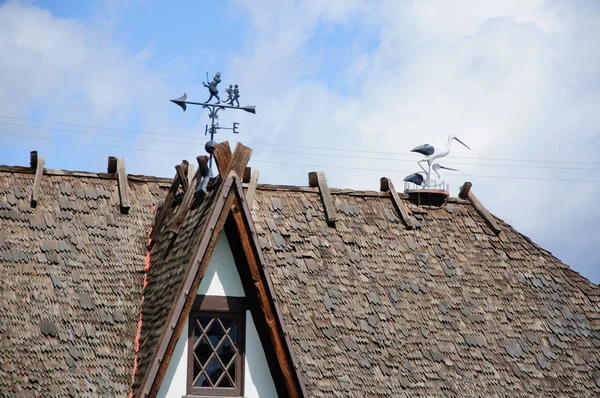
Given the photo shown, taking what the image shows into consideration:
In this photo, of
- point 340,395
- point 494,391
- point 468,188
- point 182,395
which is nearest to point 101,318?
point 182,395

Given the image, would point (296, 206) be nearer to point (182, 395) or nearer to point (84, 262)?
point (84, 262)

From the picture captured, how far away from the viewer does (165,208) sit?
18141 mm

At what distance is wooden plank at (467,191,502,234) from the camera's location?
21.6m

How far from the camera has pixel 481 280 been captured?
66.2ft

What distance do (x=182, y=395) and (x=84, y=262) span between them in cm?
322

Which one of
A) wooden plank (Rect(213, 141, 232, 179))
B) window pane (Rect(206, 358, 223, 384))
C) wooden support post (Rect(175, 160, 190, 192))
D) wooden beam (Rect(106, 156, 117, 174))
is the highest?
wooden beam (Rect(106, 156, 117, 174))

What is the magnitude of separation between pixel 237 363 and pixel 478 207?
8.39m

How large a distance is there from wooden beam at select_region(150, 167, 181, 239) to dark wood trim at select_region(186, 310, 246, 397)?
105 inches

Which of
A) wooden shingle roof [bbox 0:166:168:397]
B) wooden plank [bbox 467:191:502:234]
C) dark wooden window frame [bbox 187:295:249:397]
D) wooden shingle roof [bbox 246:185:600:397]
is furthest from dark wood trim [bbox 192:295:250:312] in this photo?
wooden plank [bbox 467:191:502:234]

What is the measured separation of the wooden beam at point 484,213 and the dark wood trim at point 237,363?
7626mm

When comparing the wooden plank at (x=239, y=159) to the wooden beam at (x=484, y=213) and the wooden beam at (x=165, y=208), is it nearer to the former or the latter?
the wooden beam at (x=165, y=208)

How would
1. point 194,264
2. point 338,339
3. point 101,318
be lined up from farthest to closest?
point 338,339, point 101,318, point 194,264

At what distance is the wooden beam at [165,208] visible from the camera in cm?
1798

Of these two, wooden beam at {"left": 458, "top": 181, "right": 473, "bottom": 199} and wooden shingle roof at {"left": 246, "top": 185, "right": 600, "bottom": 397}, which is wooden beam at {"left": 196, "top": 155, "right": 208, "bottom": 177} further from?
wooden beam at {"left": 458, "top": 181, "right": 473, "bottom": 199}
